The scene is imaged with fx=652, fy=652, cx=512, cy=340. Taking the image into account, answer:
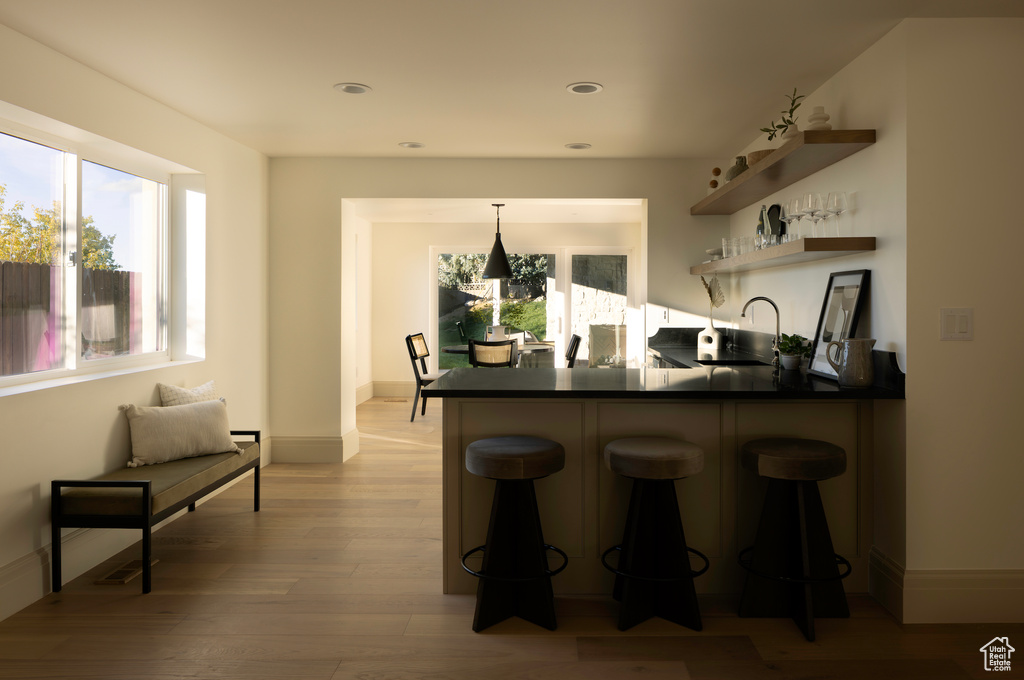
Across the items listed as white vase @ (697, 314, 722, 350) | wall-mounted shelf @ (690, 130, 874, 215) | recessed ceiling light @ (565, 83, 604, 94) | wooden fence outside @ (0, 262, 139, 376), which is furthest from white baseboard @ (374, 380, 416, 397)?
recessed ceiling light @ (565, 83, 604, 94)

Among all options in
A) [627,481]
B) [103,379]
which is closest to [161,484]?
[103,379]

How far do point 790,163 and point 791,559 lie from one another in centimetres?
193

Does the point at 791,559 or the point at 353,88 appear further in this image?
the point at 353,88

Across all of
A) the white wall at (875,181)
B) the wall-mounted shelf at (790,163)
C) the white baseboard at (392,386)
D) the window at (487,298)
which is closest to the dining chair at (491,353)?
the window at (487,298)

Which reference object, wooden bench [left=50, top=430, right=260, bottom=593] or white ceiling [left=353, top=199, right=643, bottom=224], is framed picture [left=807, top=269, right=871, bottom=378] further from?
white ceiling [left=353, top=199, right=643, bottom=224]

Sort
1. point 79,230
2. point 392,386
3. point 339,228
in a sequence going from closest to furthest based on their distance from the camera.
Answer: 1. point 79,230
2. point 339,228
3. point 392,386

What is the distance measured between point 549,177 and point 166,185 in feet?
8.95

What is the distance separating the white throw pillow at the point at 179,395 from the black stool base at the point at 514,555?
225 centimetres

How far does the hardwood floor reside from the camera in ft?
7.44

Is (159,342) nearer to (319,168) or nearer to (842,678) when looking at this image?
(319,168)

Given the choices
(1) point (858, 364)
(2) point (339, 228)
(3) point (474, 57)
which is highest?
(3) point (474, 57)

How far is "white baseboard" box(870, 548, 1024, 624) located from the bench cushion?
3.23 metres

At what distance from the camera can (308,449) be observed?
532cm

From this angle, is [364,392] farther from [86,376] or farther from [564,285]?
[86,376]
